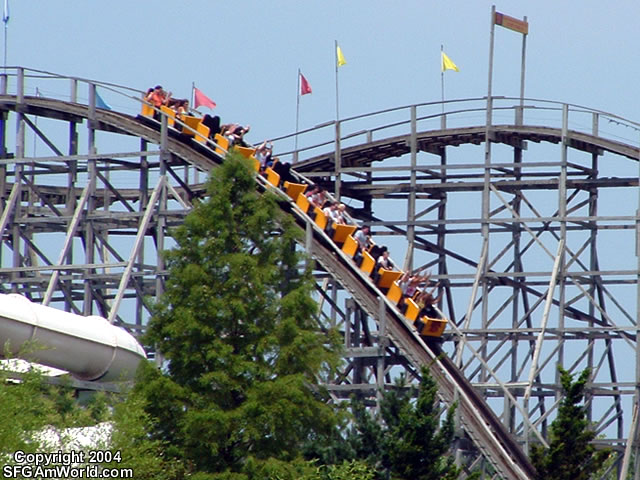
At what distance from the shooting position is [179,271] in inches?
1096

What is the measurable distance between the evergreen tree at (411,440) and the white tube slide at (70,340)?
3805mm

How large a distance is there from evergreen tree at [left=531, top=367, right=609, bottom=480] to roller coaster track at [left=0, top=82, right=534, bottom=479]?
2.00 meters

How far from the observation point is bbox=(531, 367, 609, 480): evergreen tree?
30.0 m

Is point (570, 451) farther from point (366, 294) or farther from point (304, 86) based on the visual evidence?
point (304, 86)

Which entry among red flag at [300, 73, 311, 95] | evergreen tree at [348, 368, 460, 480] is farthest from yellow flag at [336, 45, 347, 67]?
evergreen tree at [348, 368, 460, 480]

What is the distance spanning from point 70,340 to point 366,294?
8277 mm

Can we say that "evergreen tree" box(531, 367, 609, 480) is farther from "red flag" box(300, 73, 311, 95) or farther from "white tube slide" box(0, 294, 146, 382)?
"red flag" box(300, 73, 311, 95)

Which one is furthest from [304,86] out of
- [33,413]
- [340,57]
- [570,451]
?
[33,413]

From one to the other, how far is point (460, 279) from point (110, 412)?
1409cm

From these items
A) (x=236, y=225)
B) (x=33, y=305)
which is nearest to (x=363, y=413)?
(x=236, y=225)

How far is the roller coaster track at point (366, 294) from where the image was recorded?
32.8 meters

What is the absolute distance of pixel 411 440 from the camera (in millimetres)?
28766

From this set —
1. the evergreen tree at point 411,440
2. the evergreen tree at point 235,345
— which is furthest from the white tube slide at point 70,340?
the evergreen tree at point 411,440

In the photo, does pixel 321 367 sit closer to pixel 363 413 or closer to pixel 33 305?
pixel 363 413
